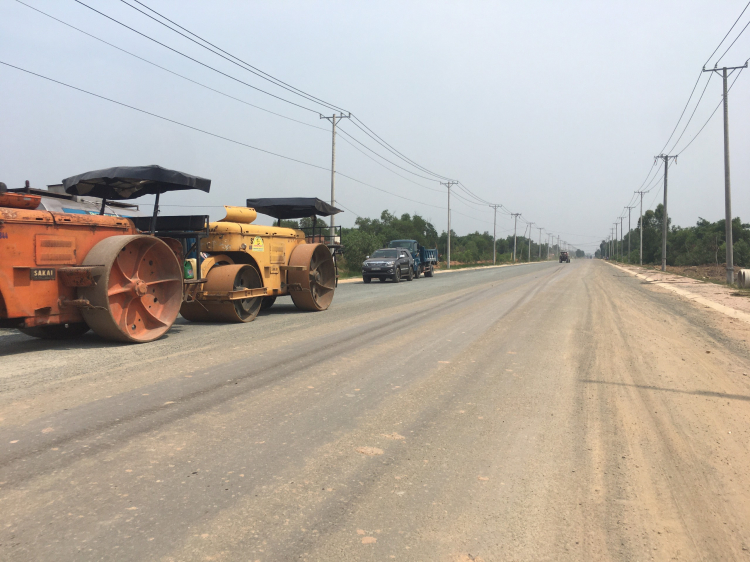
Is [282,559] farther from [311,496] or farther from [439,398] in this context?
[439,398]

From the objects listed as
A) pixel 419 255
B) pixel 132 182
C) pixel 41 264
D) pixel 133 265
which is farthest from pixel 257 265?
pixel 419 255

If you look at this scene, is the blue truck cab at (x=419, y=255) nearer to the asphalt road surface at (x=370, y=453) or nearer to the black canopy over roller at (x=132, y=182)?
the black canopy over roller at (x=132, y=182)

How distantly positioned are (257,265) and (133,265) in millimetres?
3258

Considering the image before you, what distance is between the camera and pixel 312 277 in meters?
13.0

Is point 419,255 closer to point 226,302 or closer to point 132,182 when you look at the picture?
point 226,302

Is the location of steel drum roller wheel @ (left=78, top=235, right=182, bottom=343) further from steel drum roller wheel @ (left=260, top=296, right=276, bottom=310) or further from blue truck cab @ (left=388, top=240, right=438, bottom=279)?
blue truck cab @ (left=388, top=240, right=438, bottom=279)

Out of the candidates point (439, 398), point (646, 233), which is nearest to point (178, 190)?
point (439, 398)

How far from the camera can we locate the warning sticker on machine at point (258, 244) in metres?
11.4

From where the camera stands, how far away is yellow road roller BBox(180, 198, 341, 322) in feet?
33.8

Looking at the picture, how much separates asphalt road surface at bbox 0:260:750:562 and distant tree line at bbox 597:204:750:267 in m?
55.4

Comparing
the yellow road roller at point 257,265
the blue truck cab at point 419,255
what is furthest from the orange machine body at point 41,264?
the blue truck cab at point 419,255

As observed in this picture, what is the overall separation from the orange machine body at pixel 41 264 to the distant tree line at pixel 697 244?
5758 cm

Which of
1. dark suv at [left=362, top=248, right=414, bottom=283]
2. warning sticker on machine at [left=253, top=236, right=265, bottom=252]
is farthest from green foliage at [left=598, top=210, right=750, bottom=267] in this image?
warning sticker on machine at [left=253, top=236, right=265, bottom=252]

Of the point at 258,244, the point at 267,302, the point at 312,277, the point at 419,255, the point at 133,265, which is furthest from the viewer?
the point at 419,255
